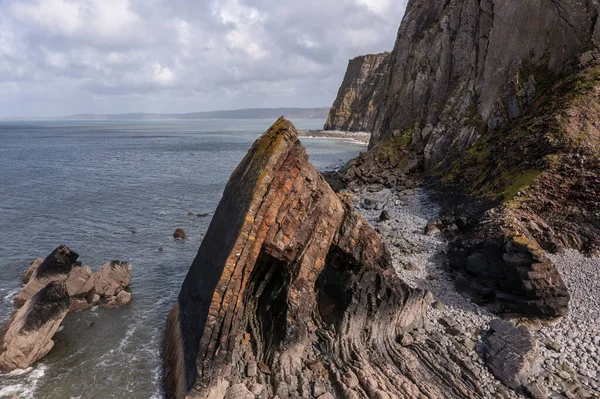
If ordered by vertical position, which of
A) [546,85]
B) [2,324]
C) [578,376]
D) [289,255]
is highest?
[546,85]

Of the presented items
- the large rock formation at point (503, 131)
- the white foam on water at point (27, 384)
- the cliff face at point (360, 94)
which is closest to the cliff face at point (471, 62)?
the large rock formation at point (503, 131)

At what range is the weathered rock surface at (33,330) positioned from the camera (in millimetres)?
18562

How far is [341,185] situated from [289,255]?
37.2 metres

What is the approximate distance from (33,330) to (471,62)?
54.2 m

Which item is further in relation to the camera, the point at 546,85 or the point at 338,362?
the point at 546,85

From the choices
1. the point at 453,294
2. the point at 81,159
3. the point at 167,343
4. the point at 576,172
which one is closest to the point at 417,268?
the point at 453,294

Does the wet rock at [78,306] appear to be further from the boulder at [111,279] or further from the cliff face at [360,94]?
the cliff face at [360,94]

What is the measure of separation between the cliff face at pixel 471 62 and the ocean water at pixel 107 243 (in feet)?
77.7

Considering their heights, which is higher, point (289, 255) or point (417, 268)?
point (289, 255)

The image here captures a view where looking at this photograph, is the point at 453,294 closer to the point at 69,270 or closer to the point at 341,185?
the point at 69,270

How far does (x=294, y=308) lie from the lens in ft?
54.6

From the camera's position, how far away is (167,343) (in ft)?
66.0

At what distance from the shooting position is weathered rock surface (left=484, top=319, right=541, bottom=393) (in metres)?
15.5

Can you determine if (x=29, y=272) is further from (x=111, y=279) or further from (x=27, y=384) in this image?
(x=27, y=384)
